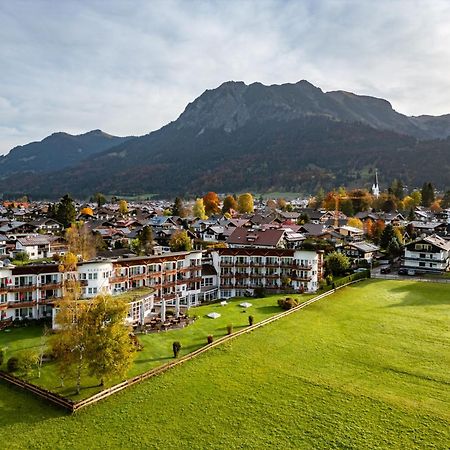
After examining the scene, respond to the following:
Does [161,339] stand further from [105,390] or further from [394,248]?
[394,248]

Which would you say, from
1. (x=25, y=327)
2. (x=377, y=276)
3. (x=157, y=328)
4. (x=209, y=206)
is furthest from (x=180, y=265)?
(x=209, y=206)

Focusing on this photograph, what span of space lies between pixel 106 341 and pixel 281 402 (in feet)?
48.7

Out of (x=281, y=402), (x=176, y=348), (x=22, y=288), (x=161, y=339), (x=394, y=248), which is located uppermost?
(x=394, y=248)

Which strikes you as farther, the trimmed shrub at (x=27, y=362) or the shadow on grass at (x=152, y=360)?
the shadow on grass at (x=152, y=360)

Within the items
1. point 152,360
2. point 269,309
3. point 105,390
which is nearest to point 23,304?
point 152,360

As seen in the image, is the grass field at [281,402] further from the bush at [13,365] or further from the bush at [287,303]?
the bush at [287,303]

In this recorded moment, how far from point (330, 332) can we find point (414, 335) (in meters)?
9.07

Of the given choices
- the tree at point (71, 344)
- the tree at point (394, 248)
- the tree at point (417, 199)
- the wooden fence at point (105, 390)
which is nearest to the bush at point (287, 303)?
the wooden fence at point (105, 390)

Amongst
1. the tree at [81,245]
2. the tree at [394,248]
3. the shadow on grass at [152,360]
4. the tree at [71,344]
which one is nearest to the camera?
the tree at [71,344]

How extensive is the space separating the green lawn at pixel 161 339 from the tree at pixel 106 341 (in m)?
2.28

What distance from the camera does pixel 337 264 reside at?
76.8 meters

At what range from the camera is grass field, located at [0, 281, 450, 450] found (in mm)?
29078

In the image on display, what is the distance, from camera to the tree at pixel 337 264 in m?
76.7

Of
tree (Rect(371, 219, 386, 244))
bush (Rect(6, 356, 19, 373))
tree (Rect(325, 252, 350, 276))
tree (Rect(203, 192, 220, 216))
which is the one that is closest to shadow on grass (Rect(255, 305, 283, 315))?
tree (Rect(325, 252, 350, 276))
